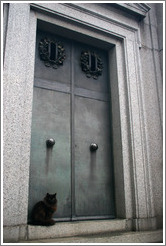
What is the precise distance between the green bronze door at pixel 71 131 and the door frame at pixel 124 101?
0.26 metres

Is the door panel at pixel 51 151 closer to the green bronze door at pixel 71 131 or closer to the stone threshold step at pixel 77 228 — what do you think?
the green bronze door at pixel 71 131

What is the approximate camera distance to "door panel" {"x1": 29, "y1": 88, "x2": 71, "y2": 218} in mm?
4875

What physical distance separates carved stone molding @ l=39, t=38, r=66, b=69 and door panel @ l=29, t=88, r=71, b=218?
0.69m

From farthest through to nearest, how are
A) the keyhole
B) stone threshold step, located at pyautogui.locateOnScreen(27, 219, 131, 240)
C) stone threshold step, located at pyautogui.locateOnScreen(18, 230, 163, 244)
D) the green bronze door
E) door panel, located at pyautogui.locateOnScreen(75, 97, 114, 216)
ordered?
the keyhole
door panel, located at pyautogui.locateOnScreen(75, 97, 114, 216)
the green bronze door
stone threshold step, located at pyautogui.locateOnScreen(27, 219, 131, 240)
stone threshold step, located at pyautogui.locateOnScreen(18, 230, 163, 244)

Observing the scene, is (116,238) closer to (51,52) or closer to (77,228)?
(77,228)

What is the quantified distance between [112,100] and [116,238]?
300cm

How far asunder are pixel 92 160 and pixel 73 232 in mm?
1572

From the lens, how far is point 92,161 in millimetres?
5562

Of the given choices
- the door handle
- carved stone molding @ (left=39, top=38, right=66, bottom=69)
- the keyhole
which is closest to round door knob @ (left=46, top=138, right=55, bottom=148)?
the door handle

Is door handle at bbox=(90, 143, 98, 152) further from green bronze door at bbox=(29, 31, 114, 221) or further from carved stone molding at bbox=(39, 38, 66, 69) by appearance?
carved stone molding at bbox=(39, 38, 66, 69)

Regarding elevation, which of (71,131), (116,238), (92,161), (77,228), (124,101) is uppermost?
(124,101)

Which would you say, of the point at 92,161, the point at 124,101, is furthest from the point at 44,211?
the point at 124,101

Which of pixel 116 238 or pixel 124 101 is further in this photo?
pixel 124 101

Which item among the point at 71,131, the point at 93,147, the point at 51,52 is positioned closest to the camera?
the point at 71,131
